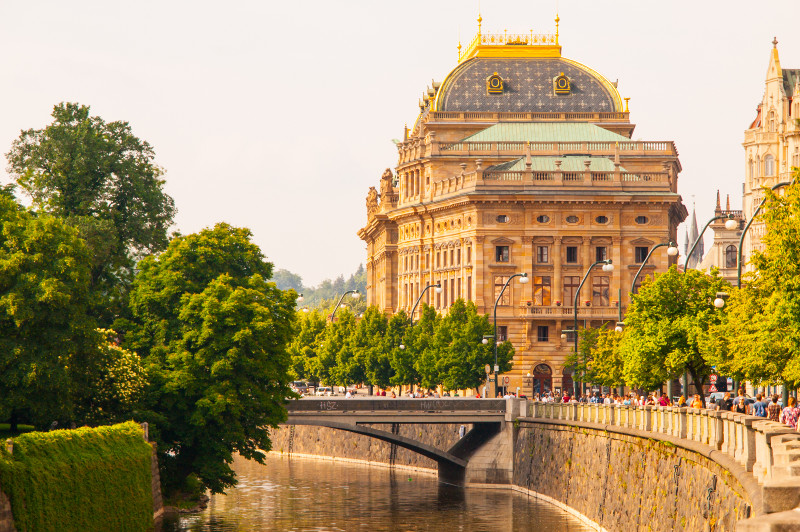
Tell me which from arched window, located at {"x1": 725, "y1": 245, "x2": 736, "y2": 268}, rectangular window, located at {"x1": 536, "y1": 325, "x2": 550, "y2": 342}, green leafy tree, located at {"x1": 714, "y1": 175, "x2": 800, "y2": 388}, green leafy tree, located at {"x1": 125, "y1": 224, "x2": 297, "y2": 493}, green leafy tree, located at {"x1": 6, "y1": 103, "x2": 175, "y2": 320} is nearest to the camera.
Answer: green leafy tree, located at {"x1": 714, "y1": 175, "x2": 800, "y2": 388}

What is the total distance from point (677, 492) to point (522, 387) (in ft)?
288

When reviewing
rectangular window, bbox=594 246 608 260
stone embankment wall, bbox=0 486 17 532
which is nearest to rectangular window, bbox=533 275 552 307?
rectangular window, bbox=594 246 608 260

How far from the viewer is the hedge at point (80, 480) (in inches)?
1781

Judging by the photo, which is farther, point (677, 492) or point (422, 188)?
point (422, 188)

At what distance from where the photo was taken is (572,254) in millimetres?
137625

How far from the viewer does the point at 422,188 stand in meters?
152

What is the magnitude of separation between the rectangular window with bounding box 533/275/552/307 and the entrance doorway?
6.52 m

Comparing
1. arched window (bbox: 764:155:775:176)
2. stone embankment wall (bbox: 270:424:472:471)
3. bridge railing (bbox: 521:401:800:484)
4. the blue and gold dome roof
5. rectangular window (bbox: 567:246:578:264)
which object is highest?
the blue and gold dome roof

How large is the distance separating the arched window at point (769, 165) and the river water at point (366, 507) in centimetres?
7523

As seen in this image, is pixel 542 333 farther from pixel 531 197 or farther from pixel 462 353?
pixel 462 353

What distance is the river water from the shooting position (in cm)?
7019

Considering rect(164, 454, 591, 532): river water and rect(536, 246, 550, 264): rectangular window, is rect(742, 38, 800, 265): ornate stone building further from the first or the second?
rect(164, 454, 591, 532): river water

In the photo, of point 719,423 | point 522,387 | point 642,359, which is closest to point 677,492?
point 719,423

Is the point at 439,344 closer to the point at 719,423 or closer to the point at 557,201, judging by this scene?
the point at 557,201
